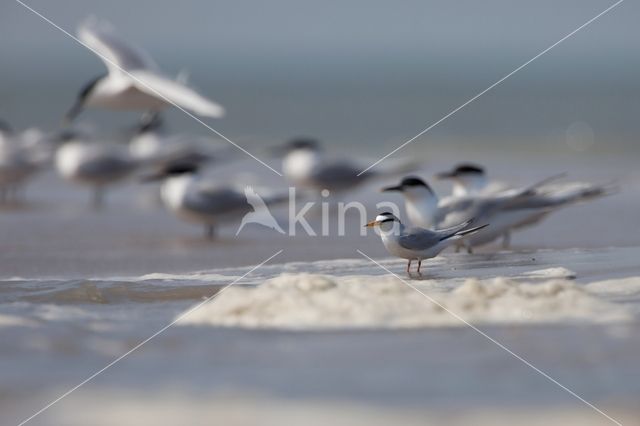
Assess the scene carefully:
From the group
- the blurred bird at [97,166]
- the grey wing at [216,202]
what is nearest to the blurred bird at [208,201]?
the grey wing at [216,202]

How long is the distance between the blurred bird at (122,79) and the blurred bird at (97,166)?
42.5 inches

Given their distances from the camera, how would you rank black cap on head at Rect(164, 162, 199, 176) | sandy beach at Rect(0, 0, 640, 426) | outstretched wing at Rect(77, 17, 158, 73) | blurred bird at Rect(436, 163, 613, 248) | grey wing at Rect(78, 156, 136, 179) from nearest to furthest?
sandy beach at Rect(0, 0, 640, 426) → blurred bird at Rect(436, 163, 613, 248) → outstretched wing at Rect(77, 17, 158, 73) → black cap on head at Rect(164, 162, 199, 176) → grey wing at Rect(78, 156, 136, 179)

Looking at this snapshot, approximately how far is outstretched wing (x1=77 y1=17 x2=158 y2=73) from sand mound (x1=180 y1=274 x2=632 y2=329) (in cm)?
359

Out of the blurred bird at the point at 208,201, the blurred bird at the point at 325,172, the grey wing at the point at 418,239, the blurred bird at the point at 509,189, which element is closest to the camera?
the grey wing at the point at 418,239

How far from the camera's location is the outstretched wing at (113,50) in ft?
24.9

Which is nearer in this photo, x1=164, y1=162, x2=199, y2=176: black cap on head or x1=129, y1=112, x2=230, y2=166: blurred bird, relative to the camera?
x1=164, y1=162, x2=199, y2=176: black cap on head

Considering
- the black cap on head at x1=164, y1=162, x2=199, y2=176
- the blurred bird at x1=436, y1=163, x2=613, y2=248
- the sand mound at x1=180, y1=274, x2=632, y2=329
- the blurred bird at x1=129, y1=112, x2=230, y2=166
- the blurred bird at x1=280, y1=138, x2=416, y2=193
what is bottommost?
the sand mound at x1=180, y1=274, x2=632, y2=329

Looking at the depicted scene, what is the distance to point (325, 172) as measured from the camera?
358 inches

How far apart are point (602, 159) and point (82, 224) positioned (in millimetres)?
6968

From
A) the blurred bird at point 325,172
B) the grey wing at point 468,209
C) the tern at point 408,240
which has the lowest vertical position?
the tern at point 408,240

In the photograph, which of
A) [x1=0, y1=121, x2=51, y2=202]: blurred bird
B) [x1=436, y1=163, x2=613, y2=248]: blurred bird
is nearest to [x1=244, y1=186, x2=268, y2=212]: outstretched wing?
[x1=436, y1=163, x2=613, y2=248]: blurred bird

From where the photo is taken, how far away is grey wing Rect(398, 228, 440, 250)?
5.18m

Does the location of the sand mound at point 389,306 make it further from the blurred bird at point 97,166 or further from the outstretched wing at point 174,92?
the blurred bird at point 97,166

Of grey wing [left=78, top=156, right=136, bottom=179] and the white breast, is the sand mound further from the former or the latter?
grey wing [left=78, top=156, right=136, bottom=179]
